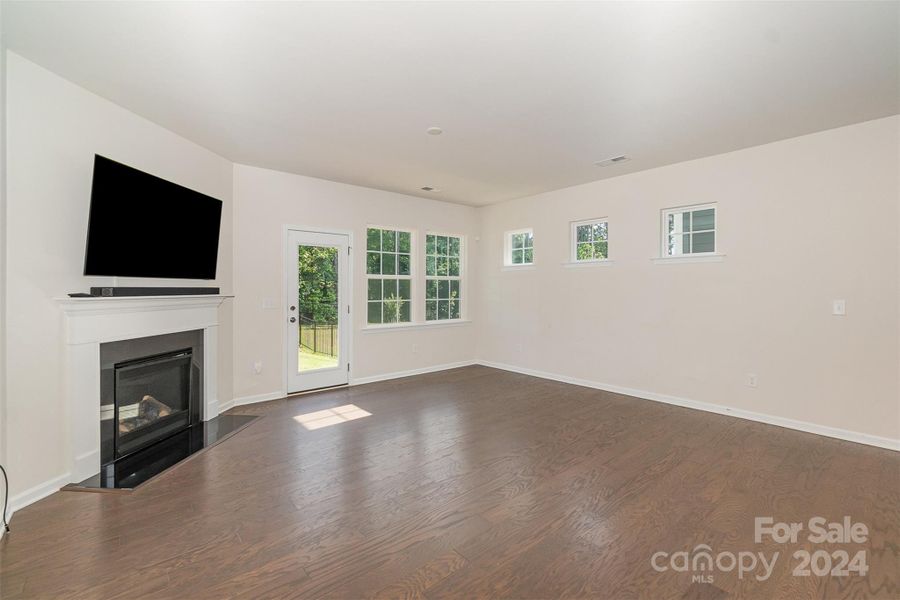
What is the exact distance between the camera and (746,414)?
4098 mm

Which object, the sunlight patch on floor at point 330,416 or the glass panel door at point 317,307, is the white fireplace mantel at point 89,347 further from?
the glass panel door at point 317,307

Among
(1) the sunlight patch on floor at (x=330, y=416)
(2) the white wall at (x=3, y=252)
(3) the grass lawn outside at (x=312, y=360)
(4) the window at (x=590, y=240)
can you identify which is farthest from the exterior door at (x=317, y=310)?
(4) the window at (x=590, y=240)

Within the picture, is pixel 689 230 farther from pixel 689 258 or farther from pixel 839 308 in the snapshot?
pixel 839 308

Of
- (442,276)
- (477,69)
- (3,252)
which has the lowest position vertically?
(3,252)

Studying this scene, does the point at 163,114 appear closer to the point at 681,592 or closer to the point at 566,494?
the point at 566,494

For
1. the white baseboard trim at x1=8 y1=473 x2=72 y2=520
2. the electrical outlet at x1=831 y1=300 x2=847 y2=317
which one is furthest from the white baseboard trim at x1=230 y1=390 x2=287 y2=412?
the electrical outlet at x1=831 y1=300 x2=847 y2=317

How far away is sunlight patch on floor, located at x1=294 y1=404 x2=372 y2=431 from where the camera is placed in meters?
3.97

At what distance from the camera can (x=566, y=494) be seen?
2.59m

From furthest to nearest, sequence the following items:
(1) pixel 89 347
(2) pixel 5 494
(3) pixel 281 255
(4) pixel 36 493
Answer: (3) pixel 281 255 < (1) pixel 89 347 < (4) pixel 36 493 < (2) pixel 5 494

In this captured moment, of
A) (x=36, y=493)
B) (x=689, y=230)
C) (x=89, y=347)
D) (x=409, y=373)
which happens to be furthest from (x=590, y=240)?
(x=36, y=493)

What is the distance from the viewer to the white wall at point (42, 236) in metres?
2.44

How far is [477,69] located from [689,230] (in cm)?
336

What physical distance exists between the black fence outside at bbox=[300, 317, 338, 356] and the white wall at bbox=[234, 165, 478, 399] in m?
0.26

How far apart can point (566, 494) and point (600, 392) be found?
9.29ft
